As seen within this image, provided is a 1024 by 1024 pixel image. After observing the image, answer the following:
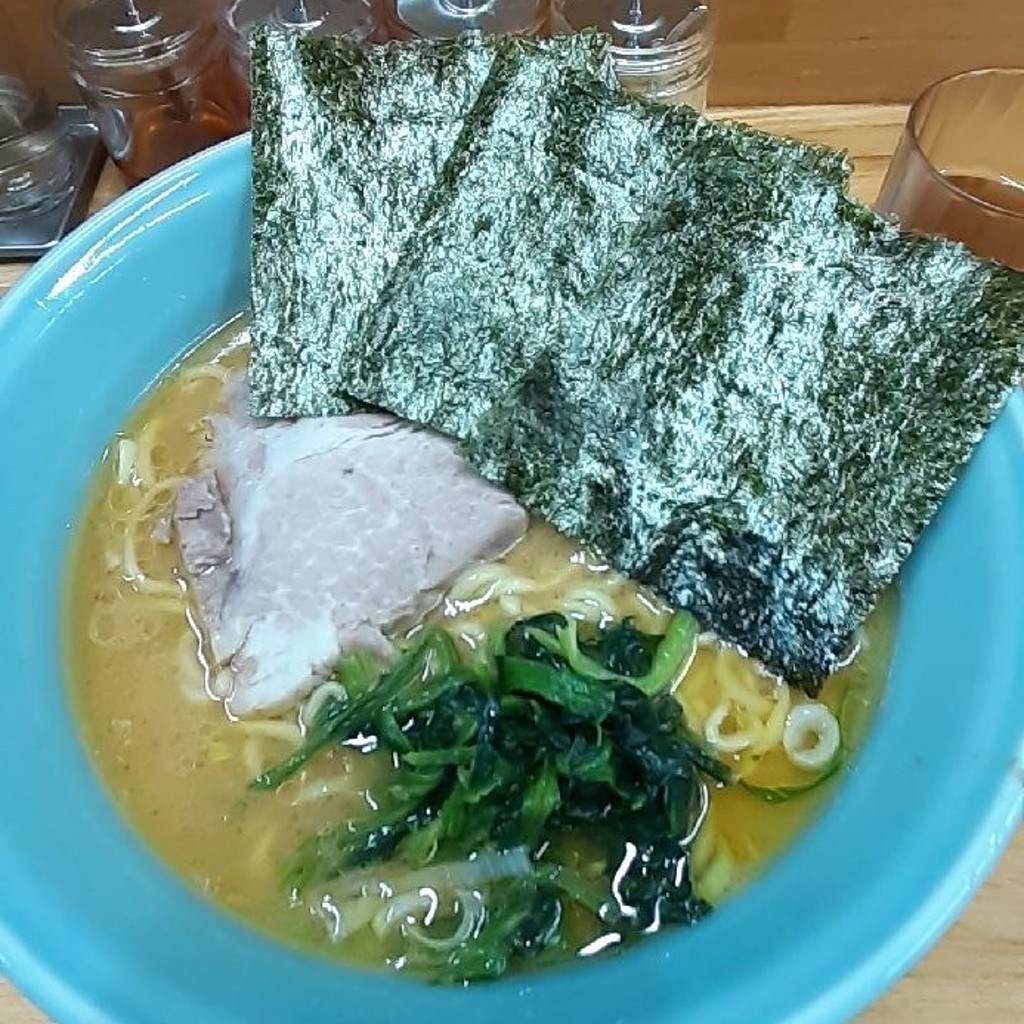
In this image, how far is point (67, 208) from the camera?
5.49ft

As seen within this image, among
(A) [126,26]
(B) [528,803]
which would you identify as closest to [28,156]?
(A) [126,26]

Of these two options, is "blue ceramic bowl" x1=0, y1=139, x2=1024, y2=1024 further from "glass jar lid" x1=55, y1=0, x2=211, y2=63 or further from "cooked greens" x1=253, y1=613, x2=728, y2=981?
"glass jar lid" x1=55, y1=0, x2=211, y2=63

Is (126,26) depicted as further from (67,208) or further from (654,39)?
(654,39)

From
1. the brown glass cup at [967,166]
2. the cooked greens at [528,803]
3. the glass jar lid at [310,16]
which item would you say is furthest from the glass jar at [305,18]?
the cooked greens at [528,803]

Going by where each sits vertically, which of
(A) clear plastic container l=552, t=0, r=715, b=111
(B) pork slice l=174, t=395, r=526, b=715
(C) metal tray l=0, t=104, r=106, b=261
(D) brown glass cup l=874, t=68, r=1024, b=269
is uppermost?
(A) clear plastic container l=552, t=0, r=715, b=111

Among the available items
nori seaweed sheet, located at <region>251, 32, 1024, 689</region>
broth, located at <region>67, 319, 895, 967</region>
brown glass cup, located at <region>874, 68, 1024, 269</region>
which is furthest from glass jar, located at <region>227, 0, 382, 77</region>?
brown glass cup, located at <region>874, 68, 1024, 269</region>

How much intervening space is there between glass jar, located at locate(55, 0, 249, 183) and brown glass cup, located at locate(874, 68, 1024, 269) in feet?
3.06

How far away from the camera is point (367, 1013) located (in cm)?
97

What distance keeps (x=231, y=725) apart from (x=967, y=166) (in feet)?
3.92

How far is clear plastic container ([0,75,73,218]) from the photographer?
166 cm

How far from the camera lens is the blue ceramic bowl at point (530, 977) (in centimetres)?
91

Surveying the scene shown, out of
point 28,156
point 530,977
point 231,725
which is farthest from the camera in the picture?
point 28,156

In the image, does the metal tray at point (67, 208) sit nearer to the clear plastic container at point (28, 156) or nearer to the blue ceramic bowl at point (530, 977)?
the clear plastic container at point (28, 156)

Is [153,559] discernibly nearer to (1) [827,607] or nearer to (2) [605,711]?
(2) [605,711]
